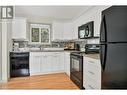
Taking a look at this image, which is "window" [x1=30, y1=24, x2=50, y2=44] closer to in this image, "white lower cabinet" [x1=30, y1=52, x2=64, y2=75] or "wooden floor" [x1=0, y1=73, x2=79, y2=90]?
"white lower cabinet" [x1=30, y1=52, x2=64, y2=75]

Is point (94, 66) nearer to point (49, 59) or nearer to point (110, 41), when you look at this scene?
point (110, 41)

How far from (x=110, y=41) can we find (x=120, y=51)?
8.7 inches

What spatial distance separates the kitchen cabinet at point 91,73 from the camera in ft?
8.39

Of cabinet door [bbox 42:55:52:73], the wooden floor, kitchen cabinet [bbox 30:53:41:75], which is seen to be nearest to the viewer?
the wooden floor

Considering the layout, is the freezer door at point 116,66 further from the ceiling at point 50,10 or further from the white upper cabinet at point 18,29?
the white upper cabinet at point 18,29

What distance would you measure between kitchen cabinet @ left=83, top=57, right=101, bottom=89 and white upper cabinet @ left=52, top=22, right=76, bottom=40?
2701 mm

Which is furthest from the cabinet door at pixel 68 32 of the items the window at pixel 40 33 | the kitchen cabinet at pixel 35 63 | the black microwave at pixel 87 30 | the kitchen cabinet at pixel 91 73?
the kitchen cabinet at pixel 91 73

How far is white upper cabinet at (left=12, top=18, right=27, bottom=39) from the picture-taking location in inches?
201

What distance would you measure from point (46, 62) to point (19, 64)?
96 cm

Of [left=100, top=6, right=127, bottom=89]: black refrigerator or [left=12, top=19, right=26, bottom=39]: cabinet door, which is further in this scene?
[left=12, top=19, right=26, bottom=39]: cabinet door

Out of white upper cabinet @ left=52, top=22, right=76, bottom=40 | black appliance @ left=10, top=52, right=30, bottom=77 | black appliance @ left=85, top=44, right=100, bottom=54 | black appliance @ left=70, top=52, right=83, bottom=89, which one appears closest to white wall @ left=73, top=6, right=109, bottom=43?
black appliance @ left=85, top=44, right=100, bottom=54

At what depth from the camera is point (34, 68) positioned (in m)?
5.08
